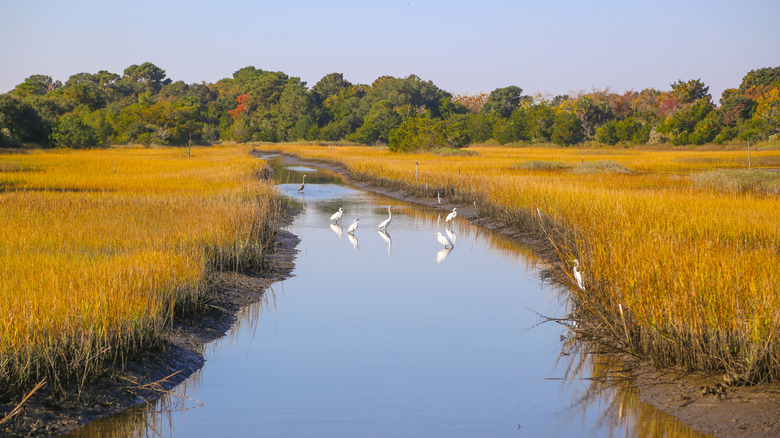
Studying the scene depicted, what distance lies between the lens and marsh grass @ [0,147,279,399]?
5.85m

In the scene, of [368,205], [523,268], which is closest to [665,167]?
[368,205]

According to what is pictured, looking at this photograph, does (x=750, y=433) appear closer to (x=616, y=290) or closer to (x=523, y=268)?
(x=616, y=290)

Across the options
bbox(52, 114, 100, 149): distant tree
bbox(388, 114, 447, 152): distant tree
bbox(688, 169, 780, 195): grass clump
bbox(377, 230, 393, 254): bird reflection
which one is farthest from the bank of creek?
bbox(52, 114, 100, 149): distant tree

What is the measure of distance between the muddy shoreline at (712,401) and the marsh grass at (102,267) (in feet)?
16.0

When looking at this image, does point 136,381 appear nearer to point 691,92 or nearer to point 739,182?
point 739,182

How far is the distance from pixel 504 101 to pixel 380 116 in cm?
2001

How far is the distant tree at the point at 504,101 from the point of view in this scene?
92.4 metres

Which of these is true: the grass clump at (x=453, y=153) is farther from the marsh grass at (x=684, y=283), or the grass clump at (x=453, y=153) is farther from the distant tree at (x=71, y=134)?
the marsh grass at (x=684, y=283)

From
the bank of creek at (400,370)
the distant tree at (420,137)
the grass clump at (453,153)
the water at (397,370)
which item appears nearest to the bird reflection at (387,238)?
the water at (397,370)

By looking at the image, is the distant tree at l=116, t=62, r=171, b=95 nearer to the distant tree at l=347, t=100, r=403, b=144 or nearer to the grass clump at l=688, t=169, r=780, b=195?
the distant tree at l=347, t=100, r=403, b=144

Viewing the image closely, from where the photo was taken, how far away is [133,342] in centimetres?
662

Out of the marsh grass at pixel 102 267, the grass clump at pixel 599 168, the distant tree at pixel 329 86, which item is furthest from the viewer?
the distant tree at pixel 329 86

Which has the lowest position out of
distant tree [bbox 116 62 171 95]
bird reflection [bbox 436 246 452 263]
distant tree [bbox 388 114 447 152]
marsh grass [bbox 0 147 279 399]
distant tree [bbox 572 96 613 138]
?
bird reflection [bbox 436 246 452 263]

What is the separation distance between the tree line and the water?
143 feet
